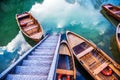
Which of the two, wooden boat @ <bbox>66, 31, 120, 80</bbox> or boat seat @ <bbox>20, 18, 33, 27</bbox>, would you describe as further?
boat seat @ <bbox>20, 18, 33, 27</bbox>

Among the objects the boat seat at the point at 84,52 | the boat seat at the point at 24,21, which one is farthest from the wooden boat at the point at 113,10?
the boat seat at the point at 24,21

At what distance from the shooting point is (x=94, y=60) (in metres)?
8.20

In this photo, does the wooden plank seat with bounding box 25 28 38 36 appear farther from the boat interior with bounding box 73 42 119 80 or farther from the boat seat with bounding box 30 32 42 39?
the boat interior with bounding box 73 42 119 80

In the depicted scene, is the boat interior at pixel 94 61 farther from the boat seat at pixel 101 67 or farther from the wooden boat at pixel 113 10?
the wooden boat at pixel 113 10

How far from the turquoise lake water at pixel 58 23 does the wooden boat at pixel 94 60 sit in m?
0.79

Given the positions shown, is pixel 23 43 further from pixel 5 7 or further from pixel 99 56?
pixel 5 7

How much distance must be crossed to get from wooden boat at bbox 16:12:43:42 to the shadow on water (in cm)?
99

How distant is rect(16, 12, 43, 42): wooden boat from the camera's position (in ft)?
33.6

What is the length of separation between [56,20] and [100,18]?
3.67m

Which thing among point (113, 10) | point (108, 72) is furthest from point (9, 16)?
point (108, 72)

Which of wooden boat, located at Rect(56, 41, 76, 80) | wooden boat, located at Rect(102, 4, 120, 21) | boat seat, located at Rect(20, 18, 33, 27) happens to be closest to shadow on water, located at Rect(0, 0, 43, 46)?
boat seat, located at Rect(20, 18, 33, 27)

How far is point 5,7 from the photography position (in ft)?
58.7

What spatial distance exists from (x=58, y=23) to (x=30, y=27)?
104 inches

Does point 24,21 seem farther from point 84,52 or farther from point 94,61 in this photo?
point 94,61
